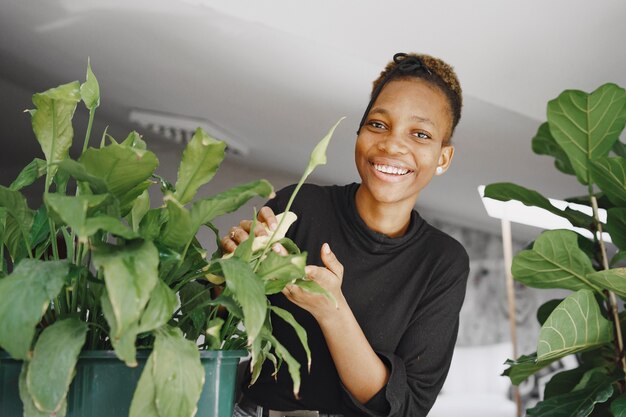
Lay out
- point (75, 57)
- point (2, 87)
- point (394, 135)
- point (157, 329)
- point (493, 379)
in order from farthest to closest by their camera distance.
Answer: point (493, 379), point (2, 87), point (75, 57), point (394, 135), point (157, 329)

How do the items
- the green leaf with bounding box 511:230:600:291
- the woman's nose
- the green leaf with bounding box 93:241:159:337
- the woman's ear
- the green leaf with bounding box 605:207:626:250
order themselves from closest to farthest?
the green leaf with bounding box 93:241:159:337, the woman's nose, the woman's ear, the green leaf with bounding box 511:230:600:291, the green leaf with bounding box 605:207:626:250

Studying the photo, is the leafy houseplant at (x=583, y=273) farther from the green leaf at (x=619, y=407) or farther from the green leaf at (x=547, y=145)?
the green leaf at (x=547, y=145)

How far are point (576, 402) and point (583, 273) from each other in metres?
0.26

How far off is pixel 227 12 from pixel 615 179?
7.16 feet

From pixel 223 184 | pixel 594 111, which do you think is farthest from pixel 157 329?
pixel 223 184

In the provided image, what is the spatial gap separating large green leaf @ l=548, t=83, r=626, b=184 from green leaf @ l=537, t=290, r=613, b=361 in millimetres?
309

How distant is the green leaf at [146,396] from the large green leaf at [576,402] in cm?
105

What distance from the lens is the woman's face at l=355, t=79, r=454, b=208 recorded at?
1.23 metres

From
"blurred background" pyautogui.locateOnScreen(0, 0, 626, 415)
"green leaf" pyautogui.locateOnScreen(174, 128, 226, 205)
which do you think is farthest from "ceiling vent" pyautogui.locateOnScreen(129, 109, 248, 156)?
"green leaf" pyautogui.locateOnScreen(174, 128, 226, 205)

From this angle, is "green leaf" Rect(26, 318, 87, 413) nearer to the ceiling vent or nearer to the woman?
the woman

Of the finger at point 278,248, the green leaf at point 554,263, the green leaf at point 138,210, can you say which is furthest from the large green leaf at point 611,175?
the green leaf at point 138,210

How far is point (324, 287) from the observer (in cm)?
92

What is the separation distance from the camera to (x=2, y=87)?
547cm

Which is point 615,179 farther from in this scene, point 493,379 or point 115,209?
point 493,379
